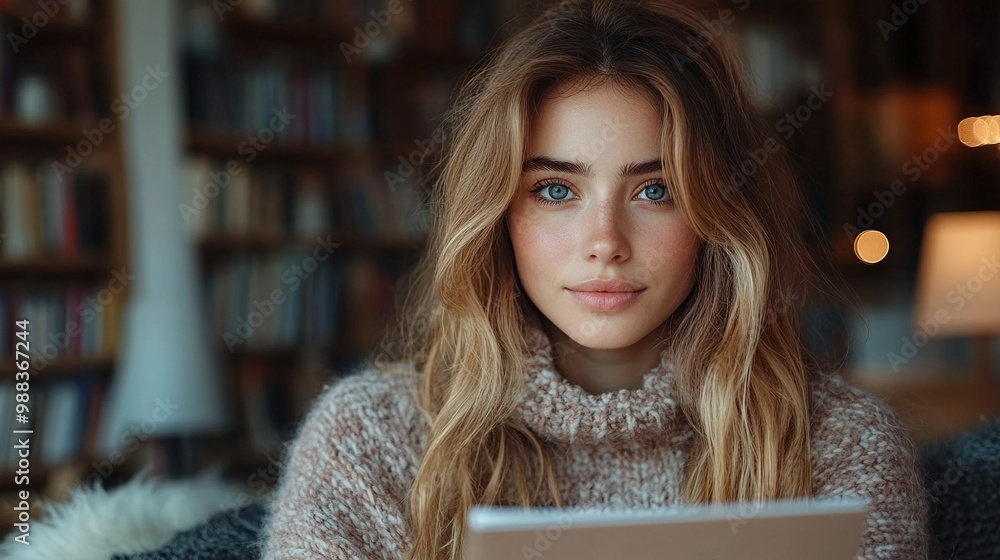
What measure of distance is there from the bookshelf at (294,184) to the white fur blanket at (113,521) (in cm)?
174

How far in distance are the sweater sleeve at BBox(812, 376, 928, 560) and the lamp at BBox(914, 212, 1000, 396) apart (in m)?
1.59

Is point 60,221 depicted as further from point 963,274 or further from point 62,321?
point 963,274

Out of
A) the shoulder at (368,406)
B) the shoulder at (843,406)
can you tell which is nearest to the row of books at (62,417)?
the shoulder at (368,406)

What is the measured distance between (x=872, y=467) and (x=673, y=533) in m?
0.55

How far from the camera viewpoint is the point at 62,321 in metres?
2.96

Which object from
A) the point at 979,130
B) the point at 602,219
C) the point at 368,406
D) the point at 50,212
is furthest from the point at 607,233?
the point at 979,130

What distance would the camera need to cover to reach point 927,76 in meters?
4.31

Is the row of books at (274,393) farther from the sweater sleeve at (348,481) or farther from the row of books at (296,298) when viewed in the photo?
the sweater sleeve at (348,481)

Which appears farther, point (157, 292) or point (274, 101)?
point (274, 101)

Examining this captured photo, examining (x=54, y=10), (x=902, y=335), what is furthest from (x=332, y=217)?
(x=902, y=335)

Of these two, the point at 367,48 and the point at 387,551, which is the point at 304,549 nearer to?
the point at 387,551

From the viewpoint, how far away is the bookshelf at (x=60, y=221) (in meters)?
2.85

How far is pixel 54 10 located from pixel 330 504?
2.26 metres

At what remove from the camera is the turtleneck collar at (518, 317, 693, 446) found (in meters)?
1.31
